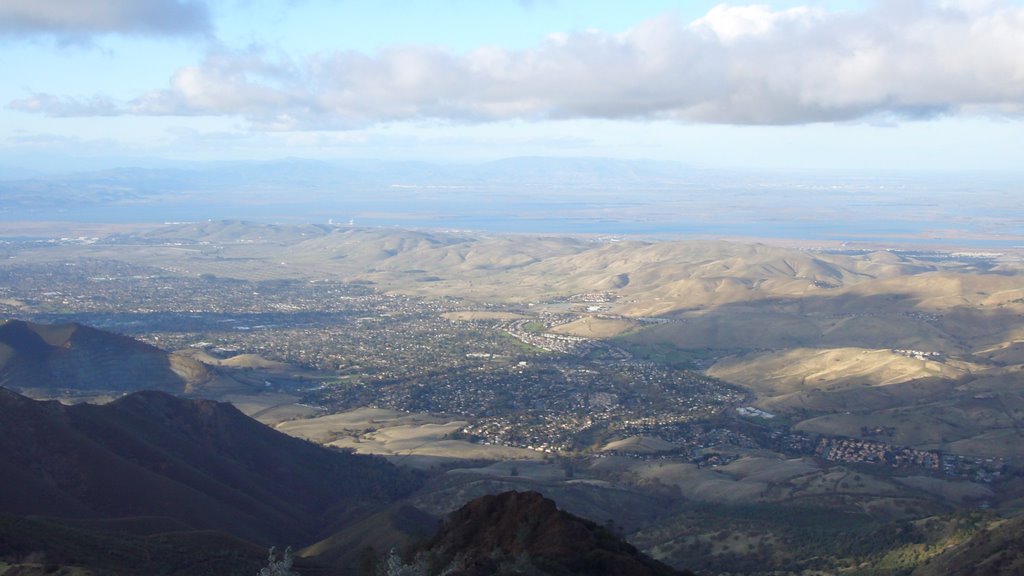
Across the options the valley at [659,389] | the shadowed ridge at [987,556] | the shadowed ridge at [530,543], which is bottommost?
the valley at [659,389]

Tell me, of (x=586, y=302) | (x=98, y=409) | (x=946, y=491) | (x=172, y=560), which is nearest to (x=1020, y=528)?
(x=946, y=491)

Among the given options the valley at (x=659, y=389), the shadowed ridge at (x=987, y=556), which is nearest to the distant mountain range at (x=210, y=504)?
the valley at (x=659, y=389)

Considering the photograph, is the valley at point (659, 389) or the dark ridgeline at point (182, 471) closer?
the dark ridgeline at point (182, 471)

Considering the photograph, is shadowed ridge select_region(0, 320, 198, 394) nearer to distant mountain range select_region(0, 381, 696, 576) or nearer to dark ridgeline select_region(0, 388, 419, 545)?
dark ridgeline select_region(0, 388, 419, 545)

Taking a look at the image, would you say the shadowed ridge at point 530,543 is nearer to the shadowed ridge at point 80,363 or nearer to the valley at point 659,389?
the valley at point 659,389

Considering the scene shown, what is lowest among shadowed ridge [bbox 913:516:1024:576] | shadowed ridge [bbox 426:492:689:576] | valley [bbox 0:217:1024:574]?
valley [bbox 0:217:1024:574]

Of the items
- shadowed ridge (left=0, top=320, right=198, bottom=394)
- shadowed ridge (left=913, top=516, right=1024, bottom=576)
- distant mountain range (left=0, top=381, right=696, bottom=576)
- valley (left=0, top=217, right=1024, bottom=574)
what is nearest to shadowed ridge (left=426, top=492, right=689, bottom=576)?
distant mountain range (left=0, top=381, right=696, bottom=576)

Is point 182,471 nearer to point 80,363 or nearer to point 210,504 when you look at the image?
point 210,504

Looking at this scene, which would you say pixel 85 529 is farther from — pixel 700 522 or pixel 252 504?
pixel 700 522

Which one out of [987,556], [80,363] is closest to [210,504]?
[987,556]
